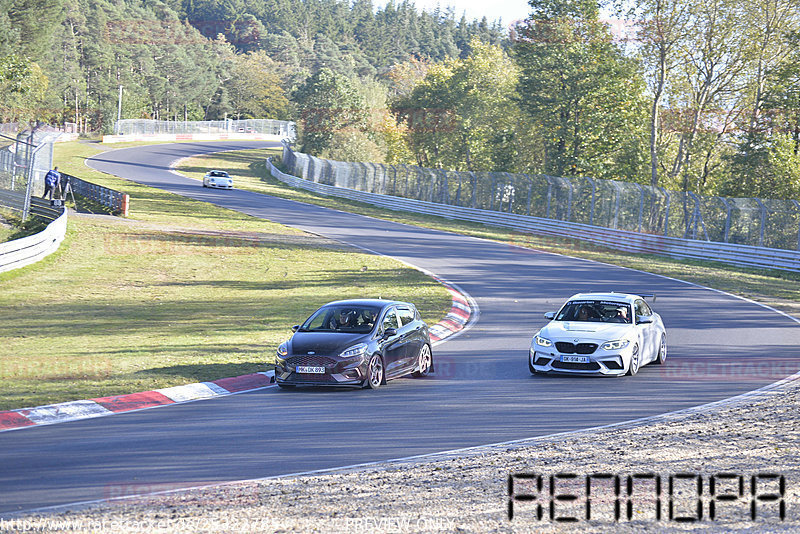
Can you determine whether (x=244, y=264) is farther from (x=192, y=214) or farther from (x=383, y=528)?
(x=383, y=528)

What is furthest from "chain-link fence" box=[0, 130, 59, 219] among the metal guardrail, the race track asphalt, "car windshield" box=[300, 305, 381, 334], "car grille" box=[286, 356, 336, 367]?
"car grille" box=[286, 356, 336, 367]

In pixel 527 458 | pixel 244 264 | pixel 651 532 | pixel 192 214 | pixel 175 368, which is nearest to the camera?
pixel 651 532

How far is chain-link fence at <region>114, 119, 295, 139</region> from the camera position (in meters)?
104

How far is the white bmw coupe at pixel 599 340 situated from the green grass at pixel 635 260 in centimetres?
1057

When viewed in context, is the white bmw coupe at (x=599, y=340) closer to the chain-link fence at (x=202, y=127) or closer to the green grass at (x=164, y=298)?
the green grass at (x=164, y=298)

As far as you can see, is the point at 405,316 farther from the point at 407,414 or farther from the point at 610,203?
the point at 610,203

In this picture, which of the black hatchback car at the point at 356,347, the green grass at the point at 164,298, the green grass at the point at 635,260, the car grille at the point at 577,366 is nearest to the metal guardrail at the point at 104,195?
the green grass at the point at 164,298

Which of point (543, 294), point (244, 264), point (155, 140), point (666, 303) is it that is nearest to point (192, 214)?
point (244, 264)

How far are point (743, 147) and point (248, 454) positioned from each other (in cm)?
4261

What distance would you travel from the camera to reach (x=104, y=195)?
43219 millimetres

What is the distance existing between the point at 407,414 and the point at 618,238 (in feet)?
99.8

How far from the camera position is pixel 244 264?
30344 millimetres

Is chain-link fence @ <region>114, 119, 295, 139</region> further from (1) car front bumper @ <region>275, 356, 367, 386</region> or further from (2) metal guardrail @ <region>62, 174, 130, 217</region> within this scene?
(1) car front bumper @ <region>275, 356, 367, 386</region>

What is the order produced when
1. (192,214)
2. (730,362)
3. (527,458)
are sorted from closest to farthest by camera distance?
(527,458)
(730,362)
(192,214)
